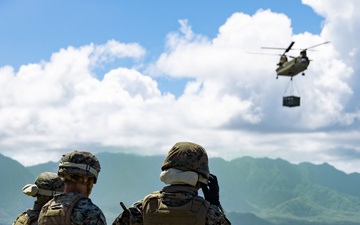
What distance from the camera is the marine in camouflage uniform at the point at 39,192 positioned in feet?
36.5

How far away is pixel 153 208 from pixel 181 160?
0.78 m

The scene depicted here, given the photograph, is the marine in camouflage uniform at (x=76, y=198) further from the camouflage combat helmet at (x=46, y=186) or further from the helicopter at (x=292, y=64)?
the helicopter at (x=292, y=64)

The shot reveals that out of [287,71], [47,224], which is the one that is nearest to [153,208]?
[47,224]

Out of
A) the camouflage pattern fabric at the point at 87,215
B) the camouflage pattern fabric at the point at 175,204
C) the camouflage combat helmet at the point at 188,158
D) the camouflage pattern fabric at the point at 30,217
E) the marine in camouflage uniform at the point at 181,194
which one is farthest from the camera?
the camouflage pattern fabric at the point at 30,217

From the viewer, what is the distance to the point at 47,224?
8672 mm

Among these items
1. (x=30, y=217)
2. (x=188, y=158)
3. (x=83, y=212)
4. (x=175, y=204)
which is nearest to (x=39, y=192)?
(x=30, y=217)

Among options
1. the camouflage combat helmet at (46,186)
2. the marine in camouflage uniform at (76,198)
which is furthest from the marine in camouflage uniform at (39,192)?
the marine in camouflage uniform at (76,198)

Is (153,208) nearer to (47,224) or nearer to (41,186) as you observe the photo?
(47,224)

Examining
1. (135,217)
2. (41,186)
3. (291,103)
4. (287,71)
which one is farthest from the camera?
(287,71)

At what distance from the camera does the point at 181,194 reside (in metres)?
7.93

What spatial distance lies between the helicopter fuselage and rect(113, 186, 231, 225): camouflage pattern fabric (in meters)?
75.9

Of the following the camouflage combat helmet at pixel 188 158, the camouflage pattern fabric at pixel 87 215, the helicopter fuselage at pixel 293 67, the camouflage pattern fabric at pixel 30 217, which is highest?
the helicopter fuselage at pixel 293 67

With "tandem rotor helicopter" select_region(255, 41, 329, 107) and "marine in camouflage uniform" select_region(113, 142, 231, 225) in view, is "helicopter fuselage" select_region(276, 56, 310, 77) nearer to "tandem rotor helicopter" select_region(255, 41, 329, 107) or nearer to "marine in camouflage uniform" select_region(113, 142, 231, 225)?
"tandem rotor helicopter" select_region(255, 41, 329, 107)

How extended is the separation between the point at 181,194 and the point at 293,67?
254ft
